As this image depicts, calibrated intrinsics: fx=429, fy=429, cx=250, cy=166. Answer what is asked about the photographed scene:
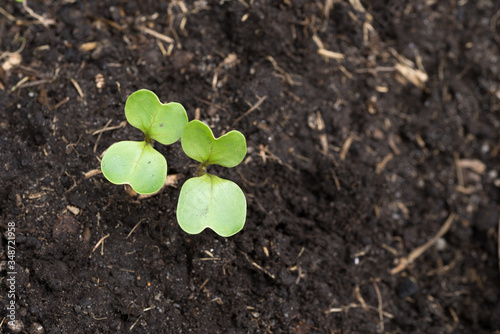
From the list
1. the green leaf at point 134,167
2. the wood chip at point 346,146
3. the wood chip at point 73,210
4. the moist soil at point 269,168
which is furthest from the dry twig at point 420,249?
the wood chip at point 73,210

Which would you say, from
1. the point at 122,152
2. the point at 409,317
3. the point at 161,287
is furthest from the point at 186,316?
the point at 409,317

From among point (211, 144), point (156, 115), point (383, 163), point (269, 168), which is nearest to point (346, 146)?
point (383, 163)

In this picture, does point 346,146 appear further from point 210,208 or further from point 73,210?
point 73,210

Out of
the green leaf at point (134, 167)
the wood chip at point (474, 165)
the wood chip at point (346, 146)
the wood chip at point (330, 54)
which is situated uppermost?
the wood chip at point (330, 54)

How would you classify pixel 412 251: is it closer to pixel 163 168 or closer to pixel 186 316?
pixel 186 316

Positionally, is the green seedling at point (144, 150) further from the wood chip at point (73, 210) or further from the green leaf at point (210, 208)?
the wood chip at point (73, 210)

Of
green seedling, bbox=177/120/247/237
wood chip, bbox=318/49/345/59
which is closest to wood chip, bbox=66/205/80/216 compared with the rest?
green seedling, bbox=177/120/247/237
